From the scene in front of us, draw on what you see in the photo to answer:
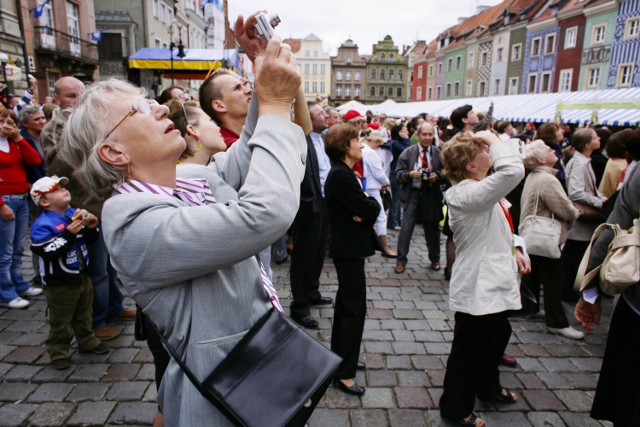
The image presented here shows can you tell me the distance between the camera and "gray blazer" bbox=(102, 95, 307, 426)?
1036 mm

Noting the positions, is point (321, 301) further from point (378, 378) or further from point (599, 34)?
point (599, 34)

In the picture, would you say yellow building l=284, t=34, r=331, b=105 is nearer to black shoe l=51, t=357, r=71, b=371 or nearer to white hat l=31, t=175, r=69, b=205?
white hat l=31, t=175, r=69, b=205

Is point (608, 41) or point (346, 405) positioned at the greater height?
point (608, 41)

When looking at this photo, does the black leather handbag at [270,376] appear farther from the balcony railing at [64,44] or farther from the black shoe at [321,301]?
the balcony railing at [64,44]

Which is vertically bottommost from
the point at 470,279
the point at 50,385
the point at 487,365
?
the point at 50,385

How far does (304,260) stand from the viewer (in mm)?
4570

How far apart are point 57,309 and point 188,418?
2.87 meters

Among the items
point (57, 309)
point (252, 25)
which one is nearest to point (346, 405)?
point (57, 309)

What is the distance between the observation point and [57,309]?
138 inches

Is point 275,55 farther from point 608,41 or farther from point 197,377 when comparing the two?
point 608,41

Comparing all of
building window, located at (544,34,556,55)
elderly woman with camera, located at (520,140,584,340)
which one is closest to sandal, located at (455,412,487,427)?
elderly woman with camera, located at (520,140,584,340)

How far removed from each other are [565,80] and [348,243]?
3665 centimetres

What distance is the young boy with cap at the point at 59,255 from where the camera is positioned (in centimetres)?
345

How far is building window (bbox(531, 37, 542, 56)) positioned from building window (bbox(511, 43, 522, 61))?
1.59 meters
